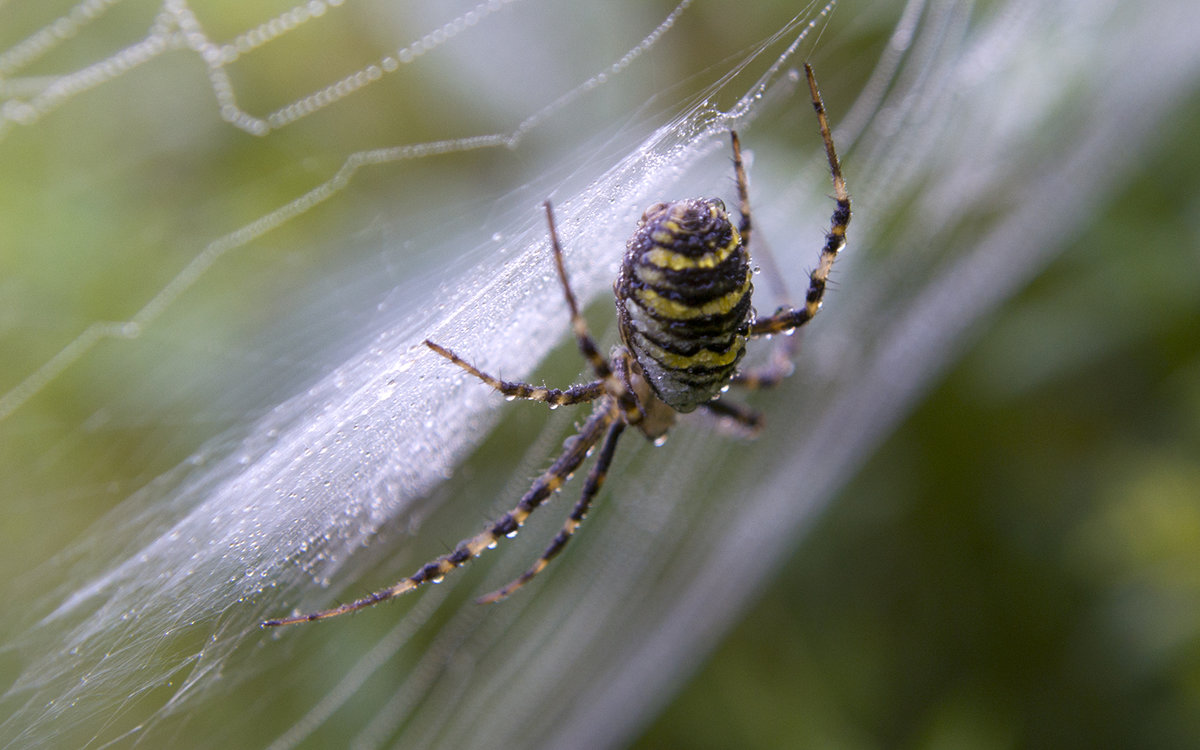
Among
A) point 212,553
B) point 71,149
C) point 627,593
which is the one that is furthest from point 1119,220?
point 71,149

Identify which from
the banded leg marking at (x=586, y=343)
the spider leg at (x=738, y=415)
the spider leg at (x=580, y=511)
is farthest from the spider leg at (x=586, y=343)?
the spider leg at (x=738, y=415)

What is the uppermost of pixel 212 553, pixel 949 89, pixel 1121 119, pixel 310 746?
pixel 212 553

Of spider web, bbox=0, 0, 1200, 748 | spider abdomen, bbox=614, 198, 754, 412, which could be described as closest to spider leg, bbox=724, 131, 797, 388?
spider web, bbox=0, 0, 1200, 748

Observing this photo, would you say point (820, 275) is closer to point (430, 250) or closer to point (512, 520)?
point (512, 520)

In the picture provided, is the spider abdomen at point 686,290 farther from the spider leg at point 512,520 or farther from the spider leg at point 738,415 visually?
the spider leg at point 738,415

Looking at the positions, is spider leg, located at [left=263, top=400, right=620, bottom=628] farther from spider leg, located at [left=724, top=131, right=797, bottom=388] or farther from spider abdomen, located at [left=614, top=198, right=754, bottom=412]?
spider abdomen, located at [left=614, top=198, right=754, bottom=412]

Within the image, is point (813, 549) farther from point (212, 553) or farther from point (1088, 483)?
point (212, 553)
